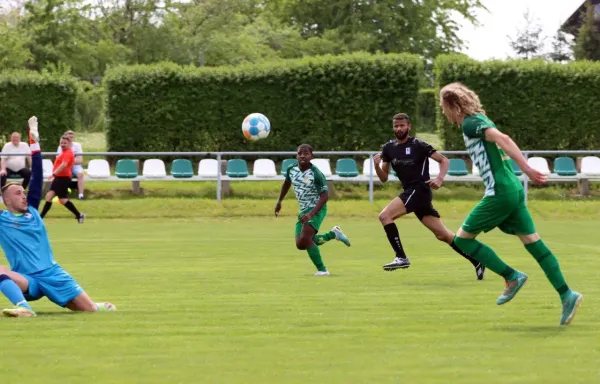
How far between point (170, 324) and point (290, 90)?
24.8m

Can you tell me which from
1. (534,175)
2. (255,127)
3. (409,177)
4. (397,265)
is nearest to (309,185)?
(409,177)

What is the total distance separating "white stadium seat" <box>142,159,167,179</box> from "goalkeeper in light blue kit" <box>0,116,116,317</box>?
19854mm

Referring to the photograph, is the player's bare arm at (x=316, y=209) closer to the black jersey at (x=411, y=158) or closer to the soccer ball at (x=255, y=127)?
the black jersey at (x=411, y=158)

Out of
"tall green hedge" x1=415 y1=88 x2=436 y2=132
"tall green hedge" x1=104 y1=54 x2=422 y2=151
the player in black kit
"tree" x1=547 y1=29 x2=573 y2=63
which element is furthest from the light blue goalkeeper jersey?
"tree" x1=547 y1=29 x2=573 y2=63

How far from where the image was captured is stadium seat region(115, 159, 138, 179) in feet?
97.5

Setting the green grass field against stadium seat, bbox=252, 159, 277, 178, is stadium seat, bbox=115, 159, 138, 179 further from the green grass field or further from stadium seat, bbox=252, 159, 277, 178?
the green grass field

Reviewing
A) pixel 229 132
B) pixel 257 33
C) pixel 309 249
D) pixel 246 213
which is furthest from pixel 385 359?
pixel 257 33

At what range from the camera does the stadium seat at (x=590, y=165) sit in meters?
29.8

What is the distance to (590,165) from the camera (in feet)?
98.1

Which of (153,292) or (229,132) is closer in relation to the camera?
(153,292)

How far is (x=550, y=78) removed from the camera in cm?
3344

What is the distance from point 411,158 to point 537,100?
1980 cm

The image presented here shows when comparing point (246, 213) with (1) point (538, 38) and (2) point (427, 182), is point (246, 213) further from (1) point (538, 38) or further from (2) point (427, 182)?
(1) point (538, 38)

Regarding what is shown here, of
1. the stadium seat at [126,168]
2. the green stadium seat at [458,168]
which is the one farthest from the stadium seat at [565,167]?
the stadium seat at [126,168]
